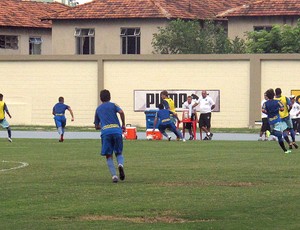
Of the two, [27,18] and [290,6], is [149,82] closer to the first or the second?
[290,6]

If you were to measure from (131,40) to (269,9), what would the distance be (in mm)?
8677

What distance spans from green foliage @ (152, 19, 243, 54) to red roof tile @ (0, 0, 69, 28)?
13.5 m

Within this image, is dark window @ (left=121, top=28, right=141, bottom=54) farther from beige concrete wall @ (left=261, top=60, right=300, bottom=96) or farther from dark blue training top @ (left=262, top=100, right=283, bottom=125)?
dark blue training top @ (left=262, top=100, right=283, bottom=125)

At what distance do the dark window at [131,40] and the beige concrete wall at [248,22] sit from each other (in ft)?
18.3

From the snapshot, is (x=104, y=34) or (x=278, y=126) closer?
(x=278, y=126)

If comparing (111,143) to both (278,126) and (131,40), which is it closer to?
(278,126)

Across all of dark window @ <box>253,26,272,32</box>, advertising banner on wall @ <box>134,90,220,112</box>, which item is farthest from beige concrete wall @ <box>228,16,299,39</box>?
advertising banner on wall @ <box>134,90,220,112</box>

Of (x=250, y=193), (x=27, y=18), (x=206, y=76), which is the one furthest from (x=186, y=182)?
(x=27, y=18)

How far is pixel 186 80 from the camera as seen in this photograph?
182 feet

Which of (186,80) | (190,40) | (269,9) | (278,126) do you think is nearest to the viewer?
(278,126)

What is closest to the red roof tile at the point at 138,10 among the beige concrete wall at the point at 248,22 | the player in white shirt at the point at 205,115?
the beige concrete wall at the point at 248,22

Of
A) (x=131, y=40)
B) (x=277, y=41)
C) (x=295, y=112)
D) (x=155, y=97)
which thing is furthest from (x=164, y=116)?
(x=131, y=40)

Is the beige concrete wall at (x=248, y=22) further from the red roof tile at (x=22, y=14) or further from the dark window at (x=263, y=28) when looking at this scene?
the red roof tile at (x=22, y=14)

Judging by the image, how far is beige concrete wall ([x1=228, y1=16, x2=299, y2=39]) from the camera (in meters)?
68.4
